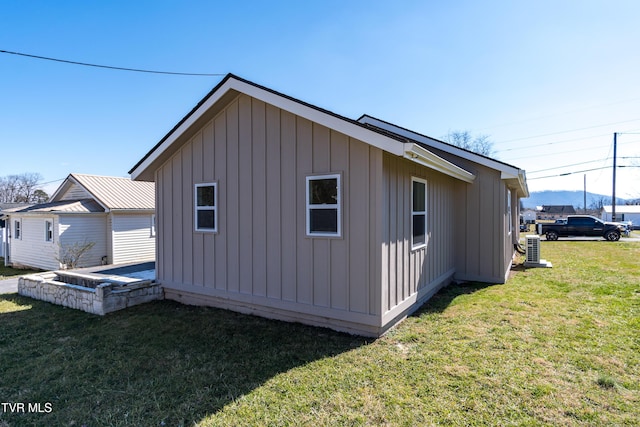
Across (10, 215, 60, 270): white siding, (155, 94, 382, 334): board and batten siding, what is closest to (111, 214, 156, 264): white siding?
(10, 215, 60, 270): white siding

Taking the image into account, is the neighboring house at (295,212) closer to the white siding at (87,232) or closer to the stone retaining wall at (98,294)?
the stone retaining wall at (98,294)

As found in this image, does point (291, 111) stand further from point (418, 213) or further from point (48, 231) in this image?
point (48, 231)

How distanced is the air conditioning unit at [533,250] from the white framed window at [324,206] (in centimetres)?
870

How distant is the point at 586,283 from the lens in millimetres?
8031

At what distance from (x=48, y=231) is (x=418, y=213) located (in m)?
14.9

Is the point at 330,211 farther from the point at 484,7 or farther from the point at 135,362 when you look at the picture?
the point at 484,7

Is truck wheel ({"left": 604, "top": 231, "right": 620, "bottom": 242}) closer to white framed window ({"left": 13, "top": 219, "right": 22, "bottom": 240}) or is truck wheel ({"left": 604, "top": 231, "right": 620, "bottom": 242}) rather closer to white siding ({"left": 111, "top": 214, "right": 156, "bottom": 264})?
white siding ({"left": 111, "top": 214, "right": 156, "bottom": 264})

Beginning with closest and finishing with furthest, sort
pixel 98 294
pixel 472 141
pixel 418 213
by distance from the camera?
pixel 418 213
pixel 98 294
pixel 472 141

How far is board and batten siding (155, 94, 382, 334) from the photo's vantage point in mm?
4781

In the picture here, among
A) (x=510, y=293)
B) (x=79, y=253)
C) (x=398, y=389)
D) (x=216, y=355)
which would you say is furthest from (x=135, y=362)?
(x=79, y=253)

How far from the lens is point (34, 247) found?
14.0 meters

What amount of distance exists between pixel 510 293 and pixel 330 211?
4860 millimetres

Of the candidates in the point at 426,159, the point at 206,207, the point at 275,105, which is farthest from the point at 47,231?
the point at 426,159

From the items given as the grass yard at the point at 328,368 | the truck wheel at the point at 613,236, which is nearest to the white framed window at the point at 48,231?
the grass yard at the point at 328,368
